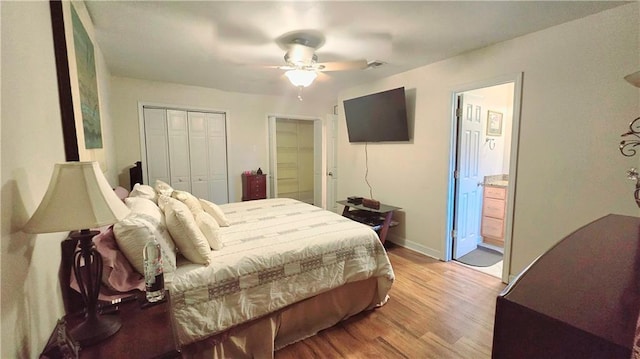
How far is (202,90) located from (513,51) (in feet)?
13.6

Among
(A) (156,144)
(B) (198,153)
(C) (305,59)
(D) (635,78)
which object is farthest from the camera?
(B) (198,153)

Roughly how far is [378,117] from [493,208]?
203 centimetres

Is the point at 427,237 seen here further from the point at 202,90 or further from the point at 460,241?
the point at 202,90

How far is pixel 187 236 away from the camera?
1635 millimetres

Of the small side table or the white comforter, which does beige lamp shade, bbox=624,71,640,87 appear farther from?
the small side table

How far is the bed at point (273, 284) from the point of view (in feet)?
4.95

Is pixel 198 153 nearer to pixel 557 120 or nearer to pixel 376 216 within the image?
pixel 376 216

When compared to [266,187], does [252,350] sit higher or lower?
lower

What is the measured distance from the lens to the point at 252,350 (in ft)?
5.65

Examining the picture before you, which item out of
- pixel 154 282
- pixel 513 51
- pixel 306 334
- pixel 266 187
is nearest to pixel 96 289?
pixel 154 282

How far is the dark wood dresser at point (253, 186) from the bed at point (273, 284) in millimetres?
2221

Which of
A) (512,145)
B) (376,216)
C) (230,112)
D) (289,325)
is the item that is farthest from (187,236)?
(230,112)

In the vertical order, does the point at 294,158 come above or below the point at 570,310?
above

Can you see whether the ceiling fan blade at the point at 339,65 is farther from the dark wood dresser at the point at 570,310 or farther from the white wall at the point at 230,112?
the white wall at the point at 230,112
